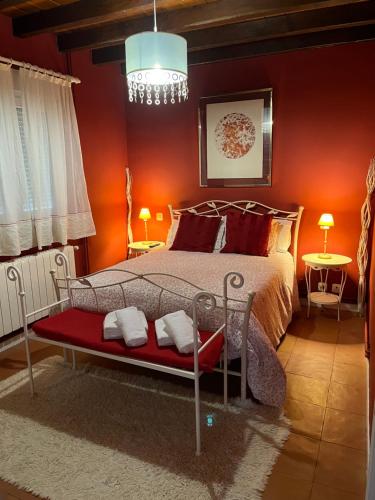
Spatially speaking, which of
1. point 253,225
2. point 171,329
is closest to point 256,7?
point 253,225

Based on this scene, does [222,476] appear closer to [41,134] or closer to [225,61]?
[41,134]

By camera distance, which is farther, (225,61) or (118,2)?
(225,61)

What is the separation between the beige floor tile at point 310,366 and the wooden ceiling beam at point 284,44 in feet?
9.42

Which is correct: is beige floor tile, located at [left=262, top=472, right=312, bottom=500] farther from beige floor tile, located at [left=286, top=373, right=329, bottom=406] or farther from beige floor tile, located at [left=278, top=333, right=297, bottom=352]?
beige floor tile, located at [left=278, top=333, right=297, bottom=352]

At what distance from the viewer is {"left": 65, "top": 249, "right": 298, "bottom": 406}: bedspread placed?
88.1 inches

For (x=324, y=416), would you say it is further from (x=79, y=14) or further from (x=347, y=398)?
(x=79, y=14)

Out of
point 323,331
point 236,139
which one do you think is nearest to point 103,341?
point 323,331

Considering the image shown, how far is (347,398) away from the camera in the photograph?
239cm

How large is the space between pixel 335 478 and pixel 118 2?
327 cm

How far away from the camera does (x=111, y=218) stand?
4.47 m

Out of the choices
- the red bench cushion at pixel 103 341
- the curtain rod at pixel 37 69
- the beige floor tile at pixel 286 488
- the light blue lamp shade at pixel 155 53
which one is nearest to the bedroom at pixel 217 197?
the beige floor tile at pixel 286 488

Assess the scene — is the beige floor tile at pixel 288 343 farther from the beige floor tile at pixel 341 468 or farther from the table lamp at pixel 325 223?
the beige floor tile at pixel 341 468

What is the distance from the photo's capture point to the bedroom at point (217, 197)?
185 centimetres

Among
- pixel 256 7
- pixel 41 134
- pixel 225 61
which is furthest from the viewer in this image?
pixel 225 61
